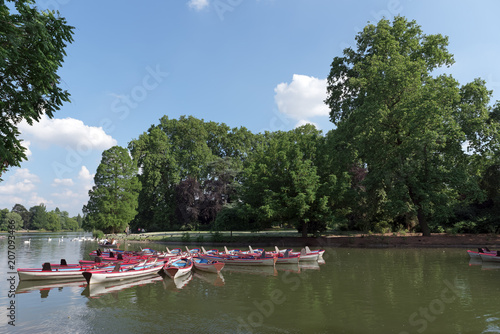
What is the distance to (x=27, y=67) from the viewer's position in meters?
9.22

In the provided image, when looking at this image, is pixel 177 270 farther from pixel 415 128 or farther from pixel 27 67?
pixel 415 128

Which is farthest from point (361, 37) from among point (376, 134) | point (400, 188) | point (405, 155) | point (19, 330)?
point (19, 330)

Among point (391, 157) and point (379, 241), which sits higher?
point (391, 157)

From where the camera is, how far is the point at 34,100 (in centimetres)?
933

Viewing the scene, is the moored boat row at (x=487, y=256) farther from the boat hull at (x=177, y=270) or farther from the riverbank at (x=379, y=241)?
the boat hull at (x=177, y=270)

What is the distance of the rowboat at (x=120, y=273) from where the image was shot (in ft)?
57.8

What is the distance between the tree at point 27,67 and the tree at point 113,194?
53.8 meters

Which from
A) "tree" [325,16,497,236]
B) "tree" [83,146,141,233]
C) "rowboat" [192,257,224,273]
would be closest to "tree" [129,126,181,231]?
"tree" [83,146,141,233]

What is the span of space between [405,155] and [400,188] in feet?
12.1

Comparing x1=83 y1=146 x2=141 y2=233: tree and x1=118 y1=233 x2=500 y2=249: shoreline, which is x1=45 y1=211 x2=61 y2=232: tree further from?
x1=118 y1=233 x2=500 y2=249: shoreline

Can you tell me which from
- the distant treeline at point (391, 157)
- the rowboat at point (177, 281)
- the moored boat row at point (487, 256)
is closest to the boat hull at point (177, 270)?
the rowboat at point (177, 281)

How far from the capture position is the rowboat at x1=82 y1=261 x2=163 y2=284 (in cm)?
1761

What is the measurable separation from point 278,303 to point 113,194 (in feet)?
182

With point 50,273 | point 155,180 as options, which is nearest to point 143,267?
point 50,273
